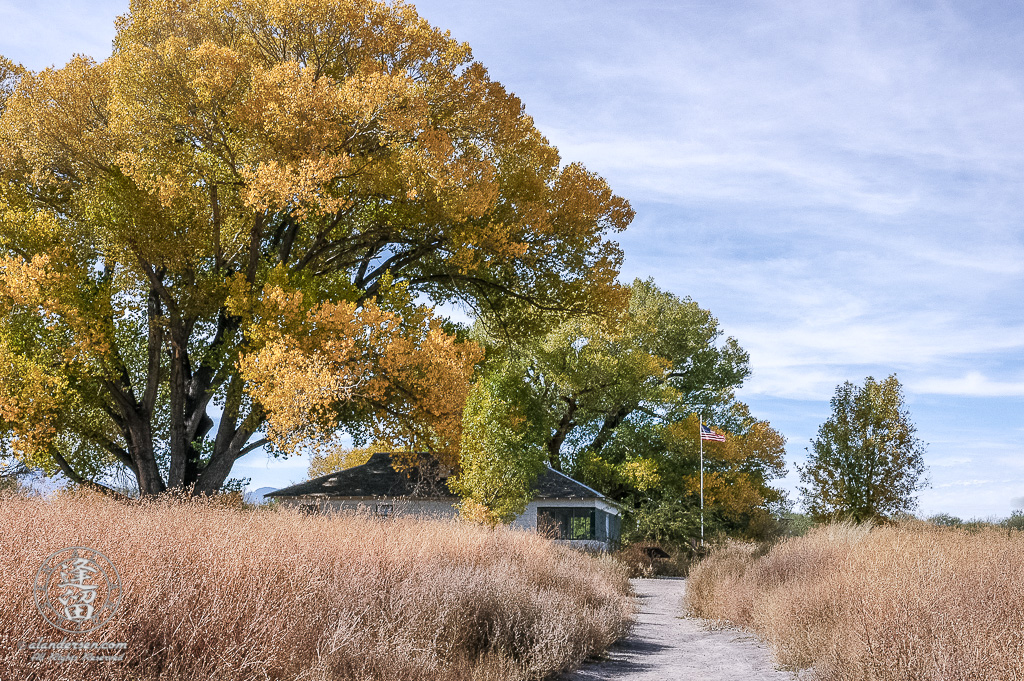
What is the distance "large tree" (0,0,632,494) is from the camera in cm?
1903

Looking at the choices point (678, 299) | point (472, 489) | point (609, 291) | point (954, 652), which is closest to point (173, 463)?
point (472, 489)

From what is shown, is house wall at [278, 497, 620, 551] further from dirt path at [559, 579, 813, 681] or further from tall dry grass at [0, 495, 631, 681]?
tall dry grass at [0, 495, 631, 681]

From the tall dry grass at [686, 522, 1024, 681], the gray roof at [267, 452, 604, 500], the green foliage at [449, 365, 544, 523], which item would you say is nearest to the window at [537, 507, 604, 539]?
the gray roof at [267, 452, 604, 500]

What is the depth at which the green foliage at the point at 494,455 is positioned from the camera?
834 inches

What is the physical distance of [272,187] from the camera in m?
18.8

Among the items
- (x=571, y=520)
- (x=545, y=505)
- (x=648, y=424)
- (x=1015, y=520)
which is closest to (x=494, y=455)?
(x=545, y=505)

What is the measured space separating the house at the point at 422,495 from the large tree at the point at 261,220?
307 inches

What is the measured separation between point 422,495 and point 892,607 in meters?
24.1

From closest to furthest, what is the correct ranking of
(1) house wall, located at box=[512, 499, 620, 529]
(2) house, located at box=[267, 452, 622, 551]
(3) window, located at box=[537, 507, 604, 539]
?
(2) house, located at box=[267, 452, 622, 551] → (1) house wall, located at box=[512, 499, 620, 529] → (3) window, located at box=[537, 507, 604, 539]

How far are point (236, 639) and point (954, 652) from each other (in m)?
7.17

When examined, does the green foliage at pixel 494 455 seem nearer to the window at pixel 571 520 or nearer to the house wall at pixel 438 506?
the house wall at pixel 438 506

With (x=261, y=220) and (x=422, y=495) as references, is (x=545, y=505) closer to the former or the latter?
(x=422, y=495)

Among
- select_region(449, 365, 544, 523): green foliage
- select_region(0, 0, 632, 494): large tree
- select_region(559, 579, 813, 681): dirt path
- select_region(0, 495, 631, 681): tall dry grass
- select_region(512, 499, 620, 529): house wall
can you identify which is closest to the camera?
select_region(0, 495, 631, 681): tall dry grass

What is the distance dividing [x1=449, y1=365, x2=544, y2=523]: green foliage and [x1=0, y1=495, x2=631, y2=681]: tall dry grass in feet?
27.6
